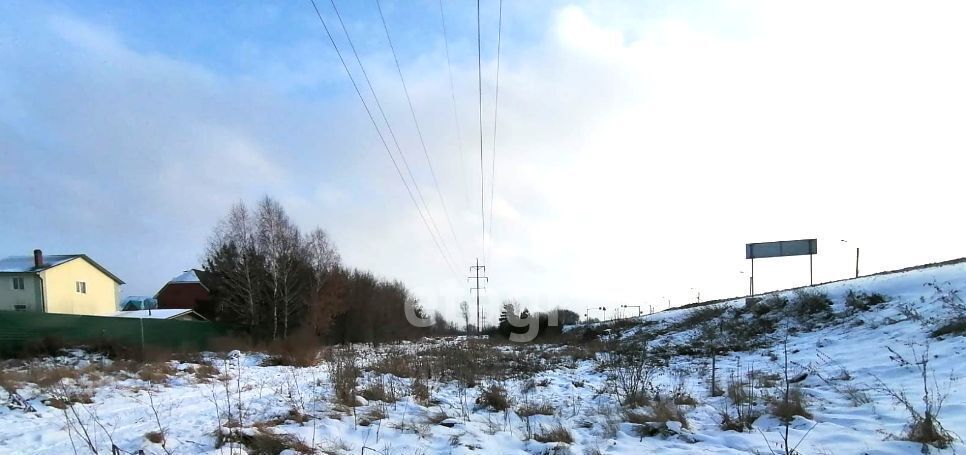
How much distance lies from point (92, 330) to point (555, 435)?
27431 millimetres

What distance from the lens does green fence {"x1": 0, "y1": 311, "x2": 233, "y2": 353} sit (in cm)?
2381

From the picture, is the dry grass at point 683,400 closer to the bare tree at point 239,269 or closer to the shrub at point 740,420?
the shrub at point 740,420

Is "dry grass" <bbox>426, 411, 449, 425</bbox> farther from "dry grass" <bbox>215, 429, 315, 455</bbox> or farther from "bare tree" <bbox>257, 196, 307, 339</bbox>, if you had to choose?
"bare tree" <bbox>257, 196, 307, 339</bbox>

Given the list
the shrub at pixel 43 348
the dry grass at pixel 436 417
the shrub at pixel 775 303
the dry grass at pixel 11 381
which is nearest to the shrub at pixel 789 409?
the dry grass at pixel 436 417

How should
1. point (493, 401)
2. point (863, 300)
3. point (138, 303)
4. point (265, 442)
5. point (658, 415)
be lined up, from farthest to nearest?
point (138, 303)
point (863, 300)
point (493, 401)
point (658, 415)
point (265, 442)

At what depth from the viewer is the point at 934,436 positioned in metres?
5.38

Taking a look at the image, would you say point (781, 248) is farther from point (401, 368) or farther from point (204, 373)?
point (204, 373)

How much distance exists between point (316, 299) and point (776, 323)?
Result: 103ft

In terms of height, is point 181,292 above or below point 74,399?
below

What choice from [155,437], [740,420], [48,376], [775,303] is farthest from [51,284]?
[740,420]

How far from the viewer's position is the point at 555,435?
685cm

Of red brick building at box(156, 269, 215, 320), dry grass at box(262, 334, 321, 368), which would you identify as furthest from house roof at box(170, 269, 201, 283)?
dry grass at box(262, 334, 321, 368)

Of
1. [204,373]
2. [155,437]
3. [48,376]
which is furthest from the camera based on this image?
[204,373]

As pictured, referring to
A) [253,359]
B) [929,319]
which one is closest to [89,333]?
[253,359]
